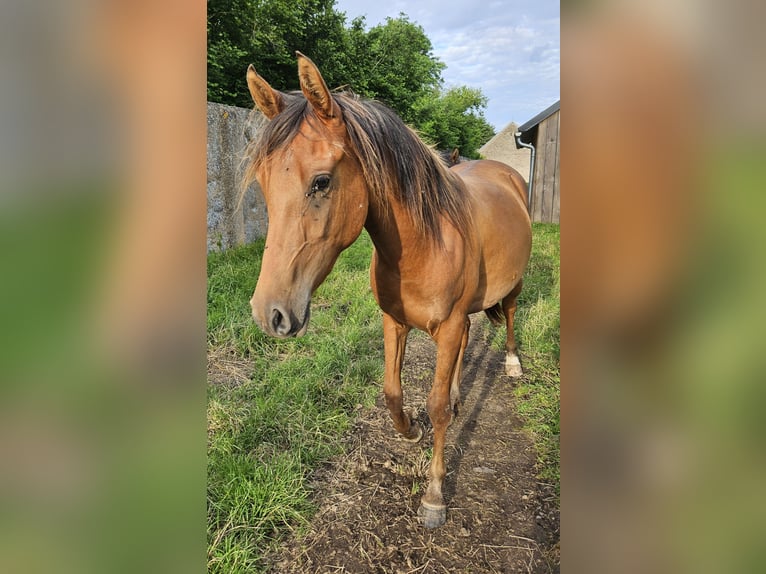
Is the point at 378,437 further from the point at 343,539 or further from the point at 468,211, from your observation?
the point at 468,211

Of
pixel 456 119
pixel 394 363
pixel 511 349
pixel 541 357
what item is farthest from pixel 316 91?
pixel 456 119

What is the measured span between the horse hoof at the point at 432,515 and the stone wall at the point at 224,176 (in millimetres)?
4087

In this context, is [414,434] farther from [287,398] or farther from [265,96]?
[265,96]

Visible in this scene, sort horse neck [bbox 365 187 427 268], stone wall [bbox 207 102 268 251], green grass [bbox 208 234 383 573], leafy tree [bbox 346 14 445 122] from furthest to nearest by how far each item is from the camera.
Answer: leafy tree [bbox 346 14 445 122]
stone wall [bbox 207 102 268 251]
green grass [bbox 208 234 383 573]
horse neck [bbox 365 187 427 268]

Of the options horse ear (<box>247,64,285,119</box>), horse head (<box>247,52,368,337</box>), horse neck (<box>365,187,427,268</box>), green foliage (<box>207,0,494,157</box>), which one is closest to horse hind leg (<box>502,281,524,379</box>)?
horse neck (<box>365,187,427,268</box>)

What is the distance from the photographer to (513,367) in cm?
370

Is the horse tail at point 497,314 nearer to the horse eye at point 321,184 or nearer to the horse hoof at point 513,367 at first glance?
the horse hoof at point 513,367

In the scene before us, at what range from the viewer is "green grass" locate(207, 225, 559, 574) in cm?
198

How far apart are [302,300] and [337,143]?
585mm

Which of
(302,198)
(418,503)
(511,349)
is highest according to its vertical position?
(302,198)

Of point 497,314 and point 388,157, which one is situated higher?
point 388,157

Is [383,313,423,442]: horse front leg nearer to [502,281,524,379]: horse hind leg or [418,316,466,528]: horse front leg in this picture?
[418,316,466,528]: horse front leg

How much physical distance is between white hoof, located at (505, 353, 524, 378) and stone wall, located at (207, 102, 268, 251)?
3.60 m
